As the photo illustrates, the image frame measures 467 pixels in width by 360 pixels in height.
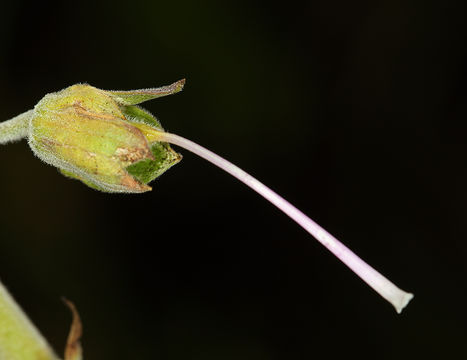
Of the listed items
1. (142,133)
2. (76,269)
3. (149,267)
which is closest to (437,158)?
(149,267)

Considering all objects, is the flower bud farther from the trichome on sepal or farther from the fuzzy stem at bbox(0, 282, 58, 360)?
the fuzzy stem at bbox(0, 282, 58, 360)

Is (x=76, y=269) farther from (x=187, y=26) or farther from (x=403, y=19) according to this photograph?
(x=403, y=19)

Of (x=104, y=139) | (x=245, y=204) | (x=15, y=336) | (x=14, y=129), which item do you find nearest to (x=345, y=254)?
(x=104, y=139)

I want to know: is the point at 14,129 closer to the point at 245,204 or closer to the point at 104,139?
the point at 104,139

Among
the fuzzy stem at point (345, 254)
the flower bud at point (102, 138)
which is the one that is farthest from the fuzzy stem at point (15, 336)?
the fuzzy stem at point (345, 254)

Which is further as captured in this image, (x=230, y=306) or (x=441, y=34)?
(x=441, y=34)

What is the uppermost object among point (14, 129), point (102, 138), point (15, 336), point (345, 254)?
point (345, 254)

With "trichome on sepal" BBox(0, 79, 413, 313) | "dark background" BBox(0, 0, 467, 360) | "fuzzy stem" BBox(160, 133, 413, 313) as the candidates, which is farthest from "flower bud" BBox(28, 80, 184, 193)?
"dark background" BBox(0, 0, 467, 360)
